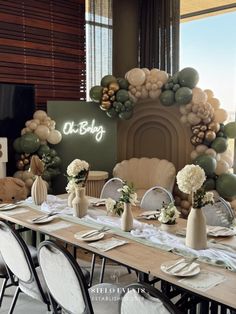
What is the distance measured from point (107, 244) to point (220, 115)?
3.57 meters

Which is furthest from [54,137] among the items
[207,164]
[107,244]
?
[107,244]

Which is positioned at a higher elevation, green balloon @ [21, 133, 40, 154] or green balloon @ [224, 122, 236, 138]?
green balloon @ [224, 122, 236, 138]

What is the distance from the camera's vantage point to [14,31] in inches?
230

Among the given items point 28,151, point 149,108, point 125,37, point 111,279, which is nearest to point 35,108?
point 28,151

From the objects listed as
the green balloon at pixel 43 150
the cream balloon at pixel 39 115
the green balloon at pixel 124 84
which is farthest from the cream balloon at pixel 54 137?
the green balloon at pixel 124 84

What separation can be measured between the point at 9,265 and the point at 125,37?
5.61 m

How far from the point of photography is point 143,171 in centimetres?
593

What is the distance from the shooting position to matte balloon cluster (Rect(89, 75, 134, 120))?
568 centimetres

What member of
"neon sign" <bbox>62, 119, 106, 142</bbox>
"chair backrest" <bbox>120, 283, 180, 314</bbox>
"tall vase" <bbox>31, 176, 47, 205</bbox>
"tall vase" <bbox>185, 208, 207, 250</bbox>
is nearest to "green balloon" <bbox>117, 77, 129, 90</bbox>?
"neon sign" <bbox>62, 119, 106, 142</bbox>

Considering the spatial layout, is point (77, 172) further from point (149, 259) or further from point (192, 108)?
point (192, 108)

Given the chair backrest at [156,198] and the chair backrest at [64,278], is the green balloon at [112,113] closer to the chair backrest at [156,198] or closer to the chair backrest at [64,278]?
the chair backrest at [156,198]

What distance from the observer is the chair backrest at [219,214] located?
9.83ft

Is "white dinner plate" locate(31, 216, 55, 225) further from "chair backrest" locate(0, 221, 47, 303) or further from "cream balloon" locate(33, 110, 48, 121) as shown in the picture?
"cream balloon" locate(33, 110, 48, 121)

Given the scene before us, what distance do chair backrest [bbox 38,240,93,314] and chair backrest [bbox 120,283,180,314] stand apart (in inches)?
13.6
